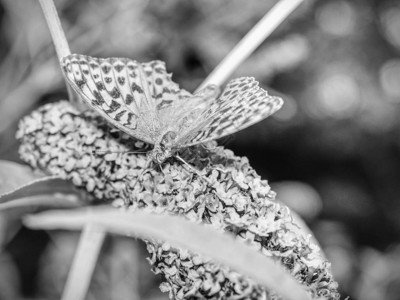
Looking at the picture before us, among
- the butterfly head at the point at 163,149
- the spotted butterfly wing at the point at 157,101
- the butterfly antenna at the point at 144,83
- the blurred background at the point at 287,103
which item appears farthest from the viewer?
the blurred background at the point at 287,103

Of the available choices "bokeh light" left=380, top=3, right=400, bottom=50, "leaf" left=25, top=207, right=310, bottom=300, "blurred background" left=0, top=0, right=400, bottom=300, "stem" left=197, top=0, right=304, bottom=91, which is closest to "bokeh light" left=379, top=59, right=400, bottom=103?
"blurred background" left=0, top=0, right=400, bottom=300

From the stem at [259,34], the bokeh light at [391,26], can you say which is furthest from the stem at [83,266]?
the bokeh light at [391,26]

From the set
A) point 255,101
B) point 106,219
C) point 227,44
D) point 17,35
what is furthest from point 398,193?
point 106,219

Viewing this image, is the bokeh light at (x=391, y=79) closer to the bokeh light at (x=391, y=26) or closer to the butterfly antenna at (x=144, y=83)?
the bokeh light at (x=391, y=26)

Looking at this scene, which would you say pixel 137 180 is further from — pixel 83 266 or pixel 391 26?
pixel 391 26

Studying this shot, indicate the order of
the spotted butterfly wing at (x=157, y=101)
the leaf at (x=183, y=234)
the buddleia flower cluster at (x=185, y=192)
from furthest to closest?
1. the spotted butterfly wing at (x=157, y=101)
2. the buddleia flower cluster at (x=185, y=192)
3. the leaf at (x=183, y=234)

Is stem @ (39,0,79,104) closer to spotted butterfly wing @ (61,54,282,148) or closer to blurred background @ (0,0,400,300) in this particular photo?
spotted butterfly wing @ (61,54,282,148)

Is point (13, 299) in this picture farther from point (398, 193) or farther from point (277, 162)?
point (398, 193)
